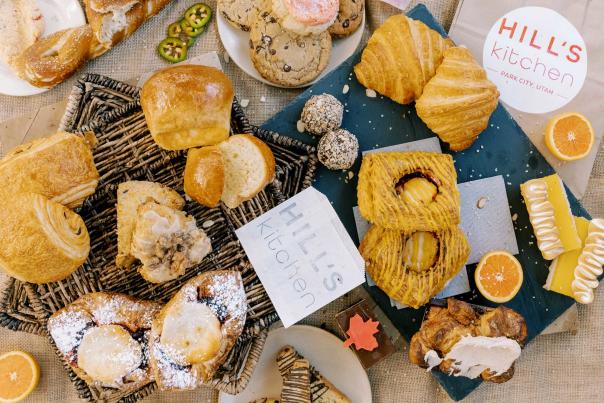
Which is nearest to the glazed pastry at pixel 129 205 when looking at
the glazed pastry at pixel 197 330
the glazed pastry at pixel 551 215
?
the glazed pastry at pixel 197 330

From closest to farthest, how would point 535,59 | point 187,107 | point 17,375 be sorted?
point 187,107 → point 17,375 → point 535,59

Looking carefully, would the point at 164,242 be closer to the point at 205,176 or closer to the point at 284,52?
the point at 205,176

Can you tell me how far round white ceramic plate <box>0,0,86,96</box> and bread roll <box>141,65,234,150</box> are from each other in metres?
0.59

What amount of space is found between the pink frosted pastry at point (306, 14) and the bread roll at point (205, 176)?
1.72ft

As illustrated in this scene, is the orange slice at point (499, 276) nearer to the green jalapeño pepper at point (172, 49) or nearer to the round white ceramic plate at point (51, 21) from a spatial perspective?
the green jalapeño pepper at point (172, 49)

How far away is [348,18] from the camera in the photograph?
6.07 ft

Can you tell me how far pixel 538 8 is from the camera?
6.40ft

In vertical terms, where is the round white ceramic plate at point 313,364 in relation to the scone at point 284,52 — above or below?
below

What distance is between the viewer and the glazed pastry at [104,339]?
1453mm

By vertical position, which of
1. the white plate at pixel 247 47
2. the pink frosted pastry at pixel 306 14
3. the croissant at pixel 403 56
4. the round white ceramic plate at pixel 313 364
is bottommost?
the round white ceramic plate at pixel 313 364

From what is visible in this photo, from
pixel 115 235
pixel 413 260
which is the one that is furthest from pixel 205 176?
pixel 413 260

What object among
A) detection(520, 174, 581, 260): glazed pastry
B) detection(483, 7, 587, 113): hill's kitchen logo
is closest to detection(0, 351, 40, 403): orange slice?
detection(520, 174, 581, 260): glazed pastry

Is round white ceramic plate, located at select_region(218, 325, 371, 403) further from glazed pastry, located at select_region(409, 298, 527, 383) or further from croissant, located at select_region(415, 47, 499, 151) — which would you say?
croissant, located at select_region(415, 47, 499, 151)

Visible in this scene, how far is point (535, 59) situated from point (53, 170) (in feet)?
5.44
